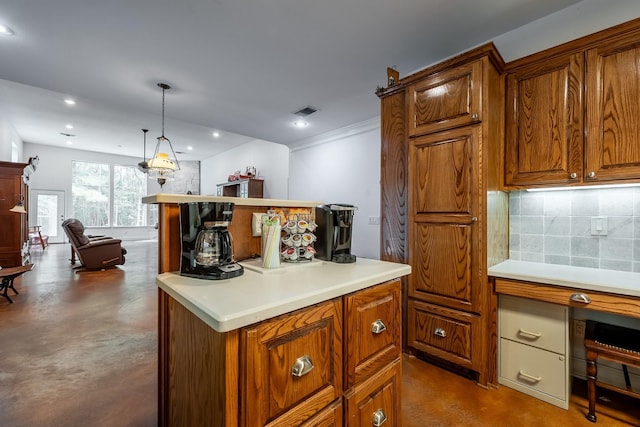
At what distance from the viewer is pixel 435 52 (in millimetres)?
2629

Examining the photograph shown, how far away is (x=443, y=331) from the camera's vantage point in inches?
82.0

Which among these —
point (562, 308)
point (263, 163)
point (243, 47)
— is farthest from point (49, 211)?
point (562, 308)

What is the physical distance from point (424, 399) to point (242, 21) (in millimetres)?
3083

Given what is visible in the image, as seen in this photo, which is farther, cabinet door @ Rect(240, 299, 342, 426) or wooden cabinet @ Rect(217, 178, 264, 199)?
wooden cabinet @ Rect(217, 178, 264, 199)

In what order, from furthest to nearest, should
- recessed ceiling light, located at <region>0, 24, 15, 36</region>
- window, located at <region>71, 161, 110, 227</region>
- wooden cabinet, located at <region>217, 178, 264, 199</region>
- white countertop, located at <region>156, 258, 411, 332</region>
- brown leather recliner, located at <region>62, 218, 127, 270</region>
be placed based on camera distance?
window, located at <region>71, 161, 110, 227</region> < wooden cabinet, located at <region>217, 178, 264, 199</region> < brown leather recliner, located at <region>62, 218, 127, 270</region> < recessed ceiling light, located at <region>0, 24, 15, 36</region> < white countertop, located at <region>156, 258, 411, 332</region>

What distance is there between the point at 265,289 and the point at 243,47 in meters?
2.49

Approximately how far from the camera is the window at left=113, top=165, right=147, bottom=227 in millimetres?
10422

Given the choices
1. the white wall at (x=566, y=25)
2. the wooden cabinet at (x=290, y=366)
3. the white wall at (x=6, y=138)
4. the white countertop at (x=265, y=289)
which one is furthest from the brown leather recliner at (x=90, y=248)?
the white wall at (x=566, y=25)

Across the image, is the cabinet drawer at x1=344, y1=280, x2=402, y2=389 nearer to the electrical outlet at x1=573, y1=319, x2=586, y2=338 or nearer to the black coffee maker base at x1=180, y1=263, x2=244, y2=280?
the black coffee maker base at x1=180, y1=263, x2=244, y2=280

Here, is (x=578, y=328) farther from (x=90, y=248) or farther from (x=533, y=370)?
(x=90, y=248)

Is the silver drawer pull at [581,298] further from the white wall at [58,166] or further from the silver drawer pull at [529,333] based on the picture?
the white wall at [58,166]

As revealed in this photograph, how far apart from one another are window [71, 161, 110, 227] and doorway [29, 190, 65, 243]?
385 millimetres

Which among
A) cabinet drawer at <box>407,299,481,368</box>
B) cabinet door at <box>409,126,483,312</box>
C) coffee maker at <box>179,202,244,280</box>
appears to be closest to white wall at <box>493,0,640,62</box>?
cabinet door at <box>409,126,483,312</box>

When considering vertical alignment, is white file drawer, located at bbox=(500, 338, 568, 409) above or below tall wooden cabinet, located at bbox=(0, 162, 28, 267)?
below
